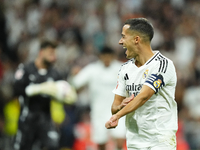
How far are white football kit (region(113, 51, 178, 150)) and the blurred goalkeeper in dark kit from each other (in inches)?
126

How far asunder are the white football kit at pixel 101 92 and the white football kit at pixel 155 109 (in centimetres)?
415

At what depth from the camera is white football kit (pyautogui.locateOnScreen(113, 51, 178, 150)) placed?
401 cm

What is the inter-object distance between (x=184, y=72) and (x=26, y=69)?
555 centimetres

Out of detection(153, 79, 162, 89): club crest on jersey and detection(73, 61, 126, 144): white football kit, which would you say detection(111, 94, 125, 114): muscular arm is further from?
detection(73, 61, 126, 144): white football kit

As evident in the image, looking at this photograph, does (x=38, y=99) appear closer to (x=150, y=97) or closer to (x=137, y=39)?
(x=137, y=39)

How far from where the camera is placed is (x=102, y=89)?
8.34 metres

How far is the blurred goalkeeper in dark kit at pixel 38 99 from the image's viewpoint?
7086 millimetres

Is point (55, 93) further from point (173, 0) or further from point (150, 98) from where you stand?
point (173, 0)

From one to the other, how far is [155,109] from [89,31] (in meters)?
9.36

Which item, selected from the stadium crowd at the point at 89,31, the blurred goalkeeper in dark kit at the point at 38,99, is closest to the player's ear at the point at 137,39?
the blurred goalkeeper in dark kit at the point at 38,99

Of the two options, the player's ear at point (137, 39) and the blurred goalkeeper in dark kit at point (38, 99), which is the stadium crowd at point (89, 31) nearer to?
the blurred goalkeeper in dark kit at point (38, 99)

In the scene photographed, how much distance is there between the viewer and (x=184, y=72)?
11383mm

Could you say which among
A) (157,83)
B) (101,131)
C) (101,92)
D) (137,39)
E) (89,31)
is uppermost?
(89,31)

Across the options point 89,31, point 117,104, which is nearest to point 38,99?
point 117,104
